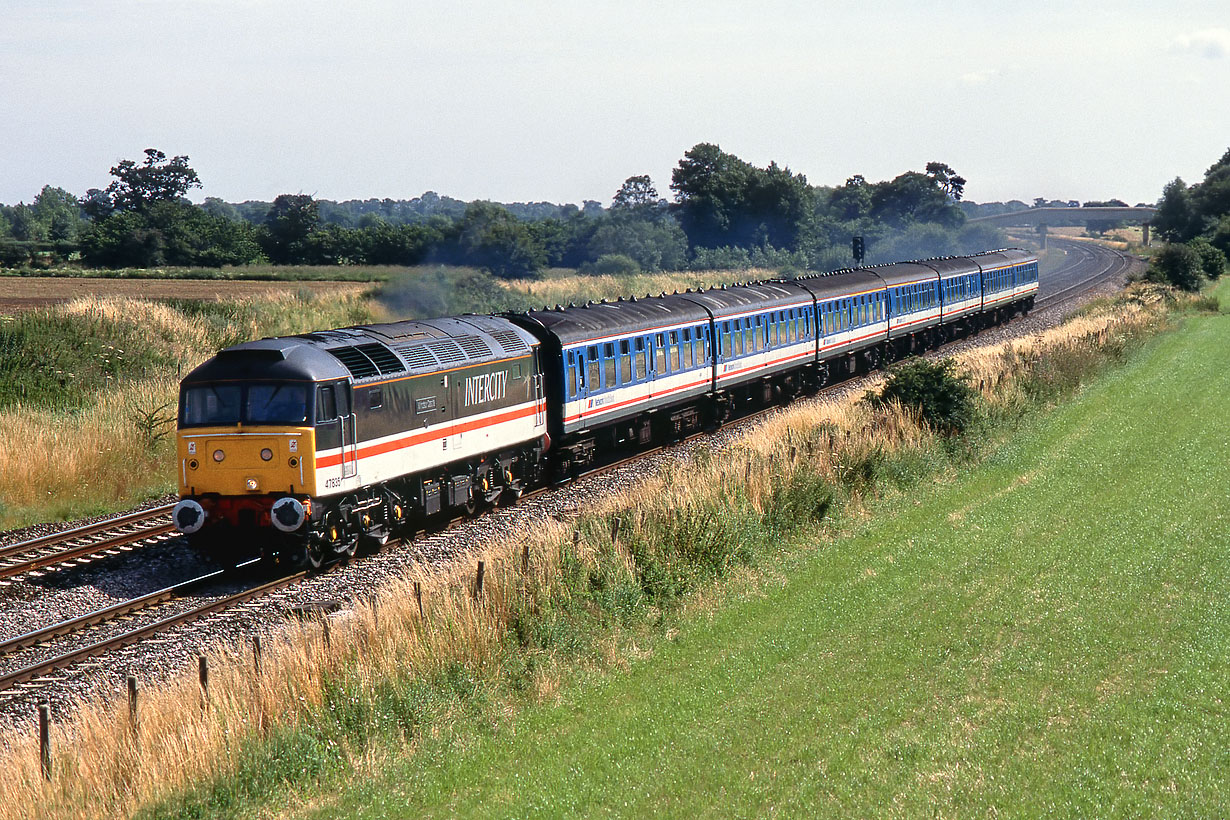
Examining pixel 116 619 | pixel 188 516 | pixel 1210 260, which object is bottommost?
pixel 116 619

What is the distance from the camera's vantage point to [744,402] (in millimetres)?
A: 30438

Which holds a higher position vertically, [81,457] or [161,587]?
[81,457]

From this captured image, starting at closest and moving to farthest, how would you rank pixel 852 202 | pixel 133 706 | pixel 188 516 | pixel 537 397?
pixel 133 706 → pixel 188 516 → pixel 537 397 → pixel 852 202

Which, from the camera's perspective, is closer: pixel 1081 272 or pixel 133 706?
pixel 133 706

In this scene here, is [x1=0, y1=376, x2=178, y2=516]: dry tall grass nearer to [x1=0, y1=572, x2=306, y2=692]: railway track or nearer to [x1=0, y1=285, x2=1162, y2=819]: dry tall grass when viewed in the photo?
[x1=0, y1=572, x2=306, y2=692]: railway track

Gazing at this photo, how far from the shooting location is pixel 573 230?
238ft

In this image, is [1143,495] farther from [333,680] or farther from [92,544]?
[92,544]

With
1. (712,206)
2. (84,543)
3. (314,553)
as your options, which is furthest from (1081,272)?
(84,543)

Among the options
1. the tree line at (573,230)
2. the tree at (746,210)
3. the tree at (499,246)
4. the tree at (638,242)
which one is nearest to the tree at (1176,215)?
the tree line at (573,230)

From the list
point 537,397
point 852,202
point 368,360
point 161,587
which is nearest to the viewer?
point 161,587

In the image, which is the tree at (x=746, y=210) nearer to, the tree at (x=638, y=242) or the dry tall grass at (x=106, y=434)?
the tree at (x=638, y=242)

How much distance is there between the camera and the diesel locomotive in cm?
1528

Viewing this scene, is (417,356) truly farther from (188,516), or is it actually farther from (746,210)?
(746,210)

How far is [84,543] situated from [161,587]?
2303mm
